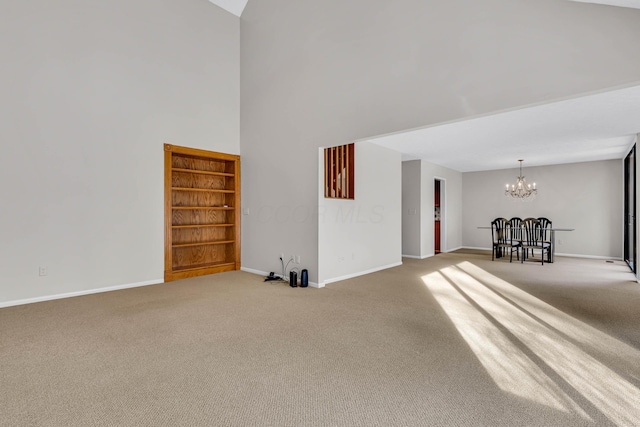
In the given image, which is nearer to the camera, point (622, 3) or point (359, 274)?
point (622, 3)

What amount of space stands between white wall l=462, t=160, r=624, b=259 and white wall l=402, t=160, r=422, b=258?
120 inches

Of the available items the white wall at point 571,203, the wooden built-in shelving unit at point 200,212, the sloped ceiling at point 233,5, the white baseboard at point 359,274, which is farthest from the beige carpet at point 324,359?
the sloped ceiling at point 233,5

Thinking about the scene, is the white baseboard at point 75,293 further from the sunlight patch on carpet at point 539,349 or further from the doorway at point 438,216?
the doorway at point 438,216

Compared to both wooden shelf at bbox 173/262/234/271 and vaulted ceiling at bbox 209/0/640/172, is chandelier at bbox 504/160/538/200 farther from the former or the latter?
wooden shelf at bbox 173/262/234/271

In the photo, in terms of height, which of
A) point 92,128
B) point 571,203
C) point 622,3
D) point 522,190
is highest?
point 622,3

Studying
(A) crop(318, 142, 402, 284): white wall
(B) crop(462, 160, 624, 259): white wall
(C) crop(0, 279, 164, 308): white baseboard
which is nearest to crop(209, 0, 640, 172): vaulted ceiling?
(A) crop(318, 142, 402, 284): white wall

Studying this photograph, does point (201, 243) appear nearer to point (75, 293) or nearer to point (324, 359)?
point (75, 293)

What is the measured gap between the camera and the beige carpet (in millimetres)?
1700

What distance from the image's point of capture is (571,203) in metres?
7.88

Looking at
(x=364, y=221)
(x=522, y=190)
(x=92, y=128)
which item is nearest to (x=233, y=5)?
(x=92, y=128)

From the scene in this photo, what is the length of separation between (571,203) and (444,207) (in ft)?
9.83

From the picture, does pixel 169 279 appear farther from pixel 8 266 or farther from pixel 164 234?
pixel 8 266

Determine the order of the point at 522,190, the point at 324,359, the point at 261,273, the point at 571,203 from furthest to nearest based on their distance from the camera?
the point at 522,190 → the point at 571,203 → the point at 261,273 → the point at 324,359

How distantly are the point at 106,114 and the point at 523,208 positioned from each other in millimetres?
9637
